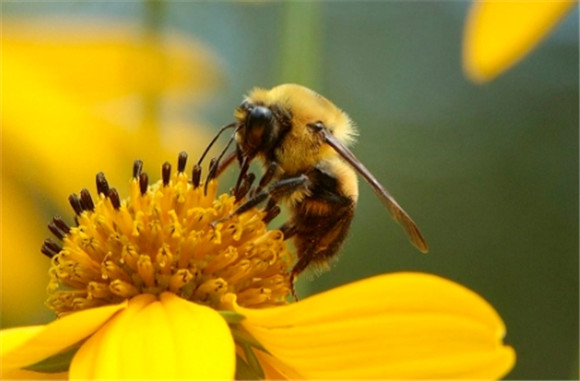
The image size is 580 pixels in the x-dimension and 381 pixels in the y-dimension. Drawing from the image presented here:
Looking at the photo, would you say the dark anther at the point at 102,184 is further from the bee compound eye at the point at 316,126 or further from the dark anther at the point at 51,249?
the bee compound eye at the point at 316,126

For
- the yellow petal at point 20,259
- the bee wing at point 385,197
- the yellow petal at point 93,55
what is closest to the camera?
the bee wing at point 385,197

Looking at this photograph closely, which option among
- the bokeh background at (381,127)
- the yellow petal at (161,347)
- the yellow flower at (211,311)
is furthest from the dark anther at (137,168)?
the bokeh background at (381,127)

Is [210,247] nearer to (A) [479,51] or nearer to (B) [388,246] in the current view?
(A) [479,51]

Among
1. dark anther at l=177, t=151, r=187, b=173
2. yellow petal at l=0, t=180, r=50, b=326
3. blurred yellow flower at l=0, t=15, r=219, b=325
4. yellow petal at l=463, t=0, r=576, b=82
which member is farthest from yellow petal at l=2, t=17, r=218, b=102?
yellow petal at l=463, t=0, r=576, b=82

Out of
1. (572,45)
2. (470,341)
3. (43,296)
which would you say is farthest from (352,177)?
(572,45)

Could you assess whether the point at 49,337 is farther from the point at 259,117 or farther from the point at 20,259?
the point at 20,259

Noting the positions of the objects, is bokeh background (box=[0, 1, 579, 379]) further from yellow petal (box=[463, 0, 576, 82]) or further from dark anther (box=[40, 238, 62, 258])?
yellow petal (box=[463, 0, 576, 82])
